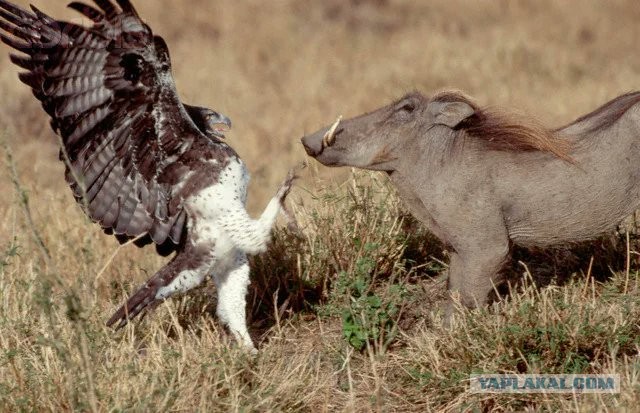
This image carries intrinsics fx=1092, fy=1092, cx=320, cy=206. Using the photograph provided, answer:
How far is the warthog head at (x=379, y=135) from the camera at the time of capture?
17.2ft

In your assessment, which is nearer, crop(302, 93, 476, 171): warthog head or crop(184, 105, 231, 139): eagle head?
crop(302, 93, 476, 171): warthog head

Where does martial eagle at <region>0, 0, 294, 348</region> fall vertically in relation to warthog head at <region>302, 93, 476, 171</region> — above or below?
below

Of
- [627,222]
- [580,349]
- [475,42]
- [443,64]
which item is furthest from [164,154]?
[475,42]

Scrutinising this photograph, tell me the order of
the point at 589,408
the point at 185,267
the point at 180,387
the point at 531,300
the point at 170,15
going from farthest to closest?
1. the point at 170,15
2. the point at 185,267
3. the point at 531,300
4. the point at 180,387
5. the point at 589,408

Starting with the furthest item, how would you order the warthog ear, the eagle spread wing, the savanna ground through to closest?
the warthog ear → the eagle spread wing → the savanna ground

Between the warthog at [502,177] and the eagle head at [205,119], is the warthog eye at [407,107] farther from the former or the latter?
the eagle head at [205,119]

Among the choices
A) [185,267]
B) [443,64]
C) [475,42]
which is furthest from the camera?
[475,42]

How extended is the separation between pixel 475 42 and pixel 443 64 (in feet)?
3.57

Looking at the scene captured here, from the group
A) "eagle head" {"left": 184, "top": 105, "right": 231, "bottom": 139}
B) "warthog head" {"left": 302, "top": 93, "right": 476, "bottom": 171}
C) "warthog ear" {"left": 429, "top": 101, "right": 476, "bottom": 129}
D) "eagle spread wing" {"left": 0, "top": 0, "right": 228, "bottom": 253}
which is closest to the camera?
"eagle spread wing" {"left": 0, "top": 0, "right": 228, "bottom": 253}

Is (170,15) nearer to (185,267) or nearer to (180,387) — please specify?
(185,267)

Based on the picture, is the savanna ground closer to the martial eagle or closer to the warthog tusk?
the martial eagle

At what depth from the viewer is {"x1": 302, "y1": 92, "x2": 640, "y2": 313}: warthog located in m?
4.97

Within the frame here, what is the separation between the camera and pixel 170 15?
1449cm

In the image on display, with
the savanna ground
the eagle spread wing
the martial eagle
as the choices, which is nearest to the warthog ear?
the savanna ground
